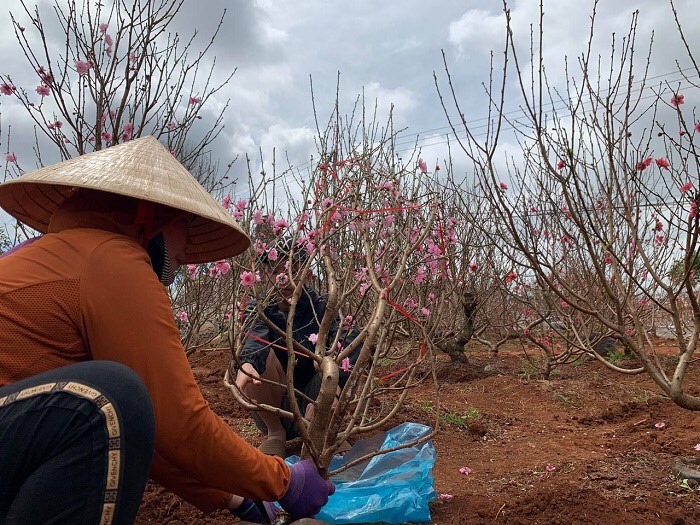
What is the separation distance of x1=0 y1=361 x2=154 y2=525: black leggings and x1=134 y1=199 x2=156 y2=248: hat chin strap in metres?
0.38

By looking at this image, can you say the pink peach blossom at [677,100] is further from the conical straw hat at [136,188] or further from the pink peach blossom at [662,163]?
the conical straw hat at [136,188]

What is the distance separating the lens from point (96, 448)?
112cm

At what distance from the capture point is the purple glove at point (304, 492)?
1576mm

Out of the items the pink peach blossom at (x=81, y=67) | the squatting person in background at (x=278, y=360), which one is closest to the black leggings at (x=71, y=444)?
the squatting person in background at (x=278, y=360)

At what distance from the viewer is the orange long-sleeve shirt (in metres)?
1.18

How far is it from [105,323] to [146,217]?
1.02ft

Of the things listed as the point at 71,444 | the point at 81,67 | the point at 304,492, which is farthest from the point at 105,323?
the point at 81,67

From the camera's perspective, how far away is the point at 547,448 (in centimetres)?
360

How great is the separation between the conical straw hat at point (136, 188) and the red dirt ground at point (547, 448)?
45.8 inches

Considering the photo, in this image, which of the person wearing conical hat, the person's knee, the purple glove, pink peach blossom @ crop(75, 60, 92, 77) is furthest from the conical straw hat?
pink peach blossom @ crop(75, 60, 92, 77)

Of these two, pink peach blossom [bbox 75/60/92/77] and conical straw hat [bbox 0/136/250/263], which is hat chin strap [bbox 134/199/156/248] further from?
pink peach blossom [bbox 75/60/92/77]

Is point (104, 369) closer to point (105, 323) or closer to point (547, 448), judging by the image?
point (105, 323)

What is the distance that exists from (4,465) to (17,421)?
9 cm

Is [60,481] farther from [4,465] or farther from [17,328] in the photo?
[17,328]
